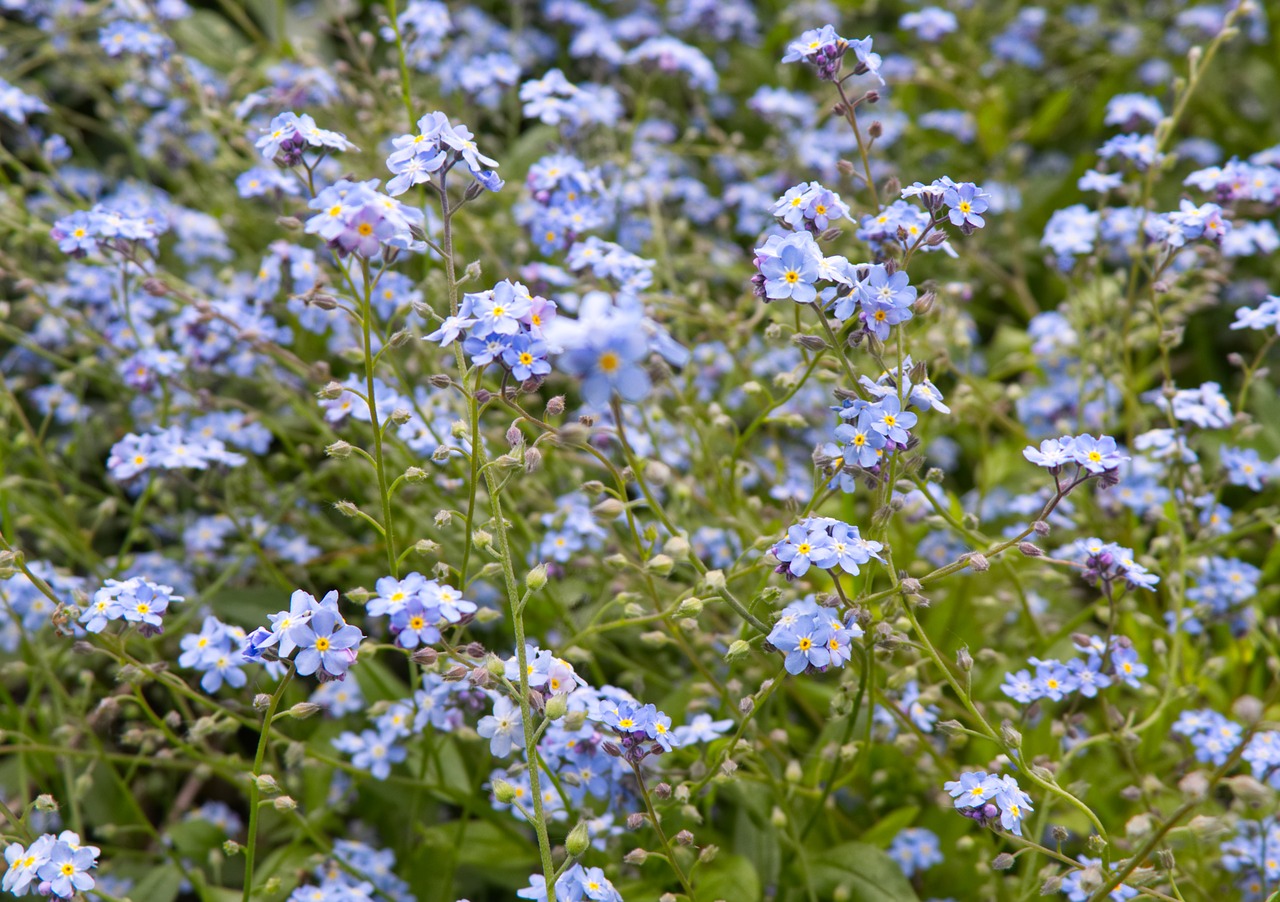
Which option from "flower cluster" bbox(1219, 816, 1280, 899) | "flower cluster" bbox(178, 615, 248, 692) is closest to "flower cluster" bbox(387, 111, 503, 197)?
"flower cluster" bbox(178, 615, 248, 692)

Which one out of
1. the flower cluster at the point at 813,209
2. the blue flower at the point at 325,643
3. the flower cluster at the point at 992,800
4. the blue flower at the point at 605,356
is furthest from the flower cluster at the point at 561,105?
the flower cluster at the point at 992,800

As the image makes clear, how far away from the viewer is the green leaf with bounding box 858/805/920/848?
2820 mm

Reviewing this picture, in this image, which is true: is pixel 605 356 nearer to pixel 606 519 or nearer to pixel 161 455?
pixel 606 519

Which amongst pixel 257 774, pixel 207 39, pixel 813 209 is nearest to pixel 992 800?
pixel 813 209

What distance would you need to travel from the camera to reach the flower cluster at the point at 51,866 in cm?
212

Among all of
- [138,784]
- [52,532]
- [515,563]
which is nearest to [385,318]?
[515,563]

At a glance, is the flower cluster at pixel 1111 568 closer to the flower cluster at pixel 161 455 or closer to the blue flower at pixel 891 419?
the blue flower at pixel 891 419

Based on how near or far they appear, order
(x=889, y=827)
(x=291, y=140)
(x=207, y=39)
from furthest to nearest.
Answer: (x=207, y=39)
(x=889, y=827)
(x=291, y=140)

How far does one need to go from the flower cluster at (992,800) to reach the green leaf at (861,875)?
450 mm

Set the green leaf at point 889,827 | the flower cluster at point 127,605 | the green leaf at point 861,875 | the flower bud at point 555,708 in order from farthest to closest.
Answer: the green leaf at point 889,827
the green leaf at point 861,875
the flower cluster at point 127,605
the flower bud at point 555,708

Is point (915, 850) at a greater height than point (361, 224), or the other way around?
point (361, 224)

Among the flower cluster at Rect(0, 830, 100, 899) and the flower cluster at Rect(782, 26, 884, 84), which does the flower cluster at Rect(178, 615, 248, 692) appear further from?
the flower cluster at Rect(782, 26, 884, 84)

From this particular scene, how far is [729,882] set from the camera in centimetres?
265

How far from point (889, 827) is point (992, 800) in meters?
0.60
